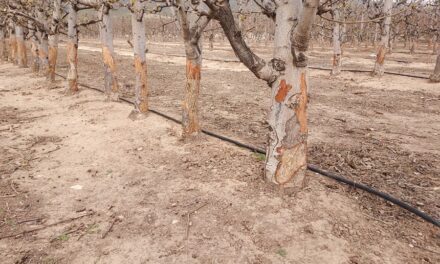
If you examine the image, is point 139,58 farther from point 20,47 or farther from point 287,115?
point 20,47

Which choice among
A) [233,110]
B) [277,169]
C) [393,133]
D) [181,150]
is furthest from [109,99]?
[393,133]

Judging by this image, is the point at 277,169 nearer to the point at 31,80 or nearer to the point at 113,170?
the point at 113,170

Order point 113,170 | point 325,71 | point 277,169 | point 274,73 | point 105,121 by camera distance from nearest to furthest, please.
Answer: point 274,73 → point 277,169 → point 113,170 → point 105,121 → point 325,71

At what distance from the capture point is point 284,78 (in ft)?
13.7

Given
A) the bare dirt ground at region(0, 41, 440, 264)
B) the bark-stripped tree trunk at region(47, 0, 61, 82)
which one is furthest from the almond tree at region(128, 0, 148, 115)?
the bark-stripped tree trunk at region(47, 0, 61, 82)

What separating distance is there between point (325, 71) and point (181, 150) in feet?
41.8

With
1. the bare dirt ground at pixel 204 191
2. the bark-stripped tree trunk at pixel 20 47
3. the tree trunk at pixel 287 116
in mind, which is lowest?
the bare dirt ground at pixel 204 191

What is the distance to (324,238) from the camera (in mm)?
3676

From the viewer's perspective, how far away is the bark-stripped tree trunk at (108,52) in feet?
29.7

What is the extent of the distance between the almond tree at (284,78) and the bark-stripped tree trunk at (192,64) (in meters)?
1.29

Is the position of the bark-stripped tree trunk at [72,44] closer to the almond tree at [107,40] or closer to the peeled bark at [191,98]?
the almond tree at [107,40]

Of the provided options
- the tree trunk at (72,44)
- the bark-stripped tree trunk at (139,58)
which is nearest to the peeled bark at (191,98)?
the bark-stripped tree trunk at (139,58)

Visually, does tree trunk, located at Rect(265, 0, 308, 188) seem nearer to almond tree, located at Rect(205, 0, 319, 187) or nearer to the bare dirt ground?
almond tree, located at Rect(205, 0, 319, 187)

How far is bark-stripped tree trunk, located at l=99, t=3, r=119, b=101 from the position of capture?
356 inches
